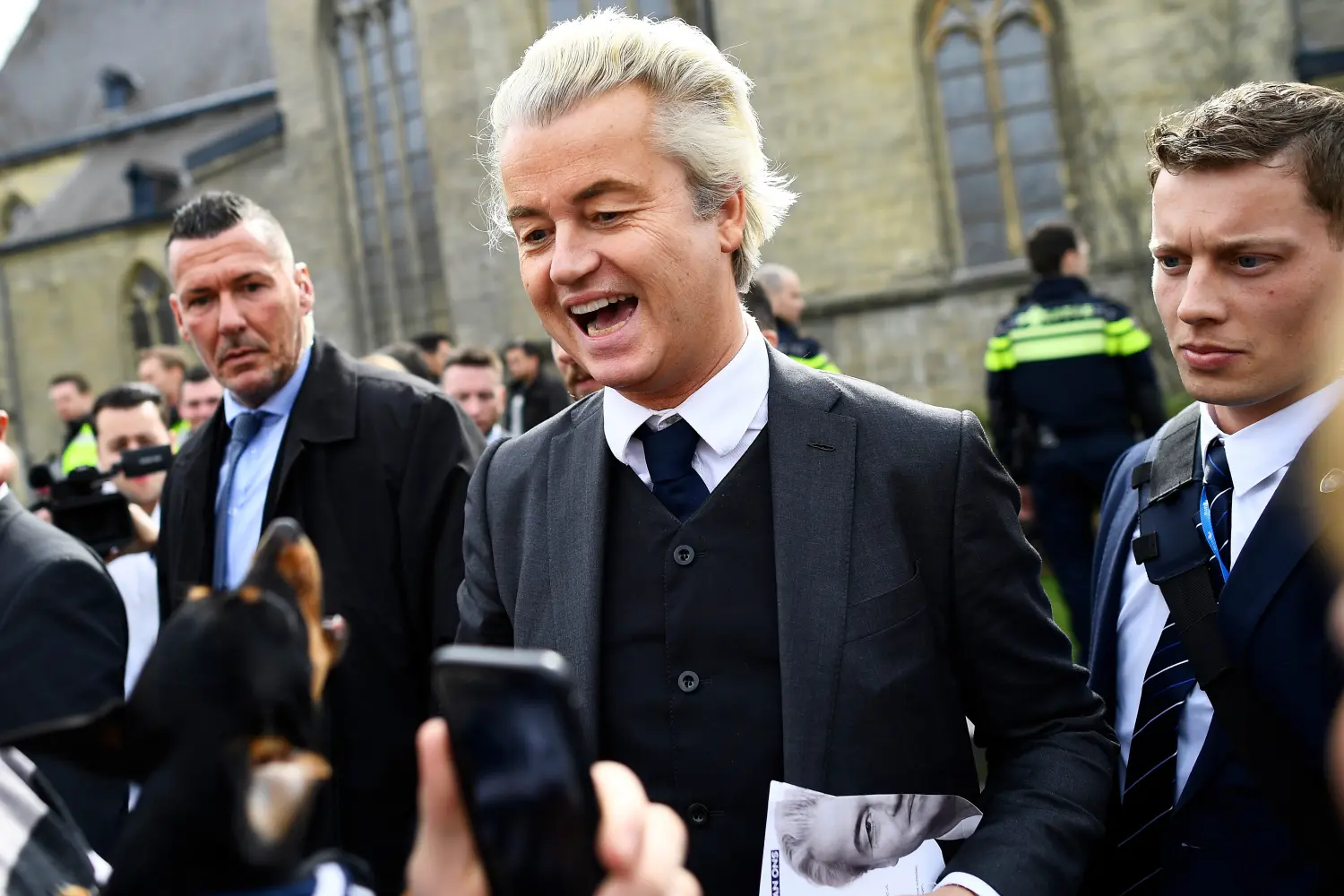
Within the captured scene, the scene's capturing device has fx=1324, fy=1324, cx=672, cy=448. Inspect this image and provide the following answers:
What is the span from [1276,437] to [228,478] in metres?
2.67

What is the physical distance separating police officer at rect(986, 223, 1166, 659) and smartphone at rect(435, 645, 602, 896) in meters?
6.68

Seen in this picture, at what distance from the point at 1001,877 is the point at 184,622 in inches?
51.8

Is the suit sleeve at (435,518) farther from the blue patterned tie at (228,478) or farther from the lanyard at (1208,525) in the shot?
the lanyard at (1208,525)

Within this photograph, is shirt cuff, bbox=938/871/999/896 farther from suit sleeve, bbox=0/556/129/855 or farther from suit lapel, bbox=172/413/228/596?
suit lapel, bbox=172/413/228/596

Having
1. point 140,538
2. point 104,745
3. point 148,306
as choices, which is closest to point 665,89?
point 104,745

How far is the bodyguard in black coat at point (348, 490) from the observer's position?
3393 millimetres

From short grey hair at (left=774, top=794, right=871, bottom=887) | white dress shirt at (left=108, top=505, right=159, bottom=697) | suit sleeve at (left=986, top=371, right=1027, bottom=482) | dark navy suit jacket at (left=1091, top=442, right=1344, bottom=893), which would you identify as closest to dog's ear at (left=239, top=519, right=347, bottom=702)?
short grey hair at (left=774, top=794, right=871, bottom=887)

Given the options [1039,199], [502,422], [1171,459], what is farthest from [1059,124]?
[1171,459]

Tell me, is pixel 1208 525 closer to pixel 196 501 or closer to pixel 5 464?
pixel 5 464

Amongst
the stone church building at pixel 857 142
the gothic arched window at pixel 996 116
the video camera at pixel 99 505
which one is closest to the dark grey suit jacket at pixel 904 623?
the video camera at pixel 99 505

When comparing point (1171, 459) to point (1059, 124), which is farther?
point (1059, 124)

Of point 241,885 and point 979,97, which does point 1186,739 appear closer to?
point 241,885

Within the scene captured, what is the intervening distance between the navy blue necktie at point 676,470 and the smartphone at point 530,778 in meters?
1.27

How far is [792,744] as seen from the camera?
1.95 metres
